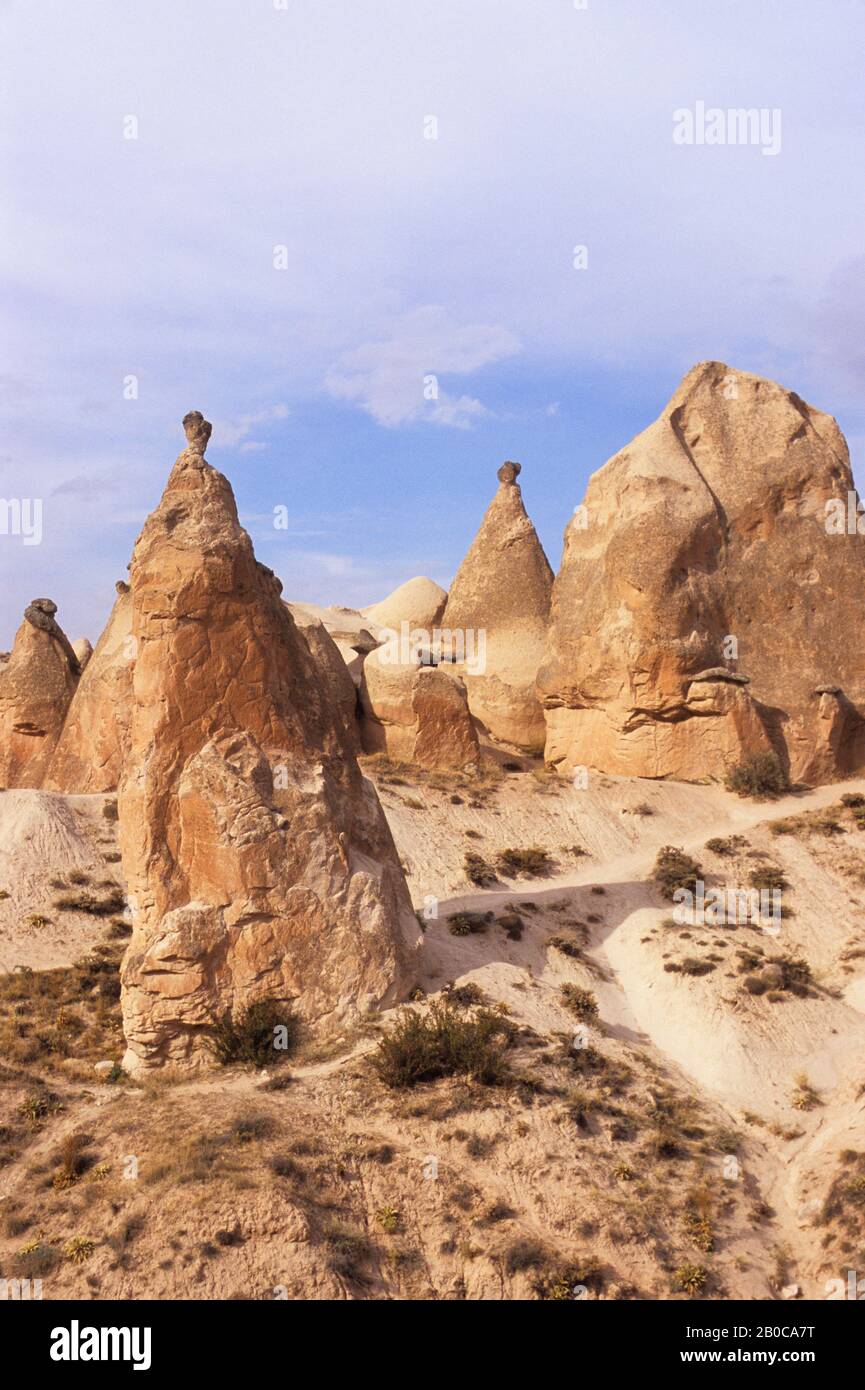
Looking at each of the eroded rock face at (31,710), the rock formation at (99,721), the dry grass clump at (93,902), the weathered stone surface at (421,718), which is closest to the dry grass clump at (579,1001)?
the dry grass clump at (93,902)

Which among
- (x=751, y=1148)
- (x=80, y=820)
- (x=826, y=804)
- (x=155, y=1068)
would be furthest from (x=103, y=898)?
(x=826, y=804)

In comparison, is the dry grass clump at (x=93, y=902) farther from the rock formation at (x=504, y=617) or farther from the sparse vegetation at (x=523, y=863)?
the rock formation at (x=504, y=617)

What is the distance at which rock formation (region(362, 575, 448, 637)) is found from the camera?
45.6 metres

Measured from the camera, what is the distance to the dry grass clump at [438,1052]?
46.8ft

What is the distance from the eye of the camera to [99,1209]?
12023 millimetres

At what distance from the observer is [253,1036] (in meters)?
14.6

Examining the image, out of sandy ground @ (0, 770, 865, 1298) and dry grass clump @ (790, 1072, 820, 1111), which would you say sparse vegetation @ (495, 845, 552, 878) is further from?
dry grass clump @ (790, 1072, 820, 1111)

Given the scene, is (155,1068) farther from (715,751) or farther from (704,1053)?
(715,751)

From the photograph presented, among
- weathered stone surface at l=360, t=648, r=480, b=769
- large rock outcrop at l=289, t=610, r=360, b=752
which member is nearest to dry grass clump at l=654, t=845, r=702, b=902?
weathered stone surface at l=360, t=648, r=480, b=769

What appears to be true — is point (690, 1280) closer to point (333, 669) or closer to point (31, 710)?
point (333, 669)

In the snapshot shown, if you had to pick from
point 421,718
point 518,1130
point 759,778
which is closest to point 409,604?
point 421,718

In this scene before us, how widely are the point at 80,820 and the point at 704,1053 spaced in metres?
12.2

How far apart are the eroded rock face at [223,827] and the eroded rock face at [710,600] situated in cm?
1326

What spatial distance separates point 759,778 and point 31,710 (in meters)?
16.5
